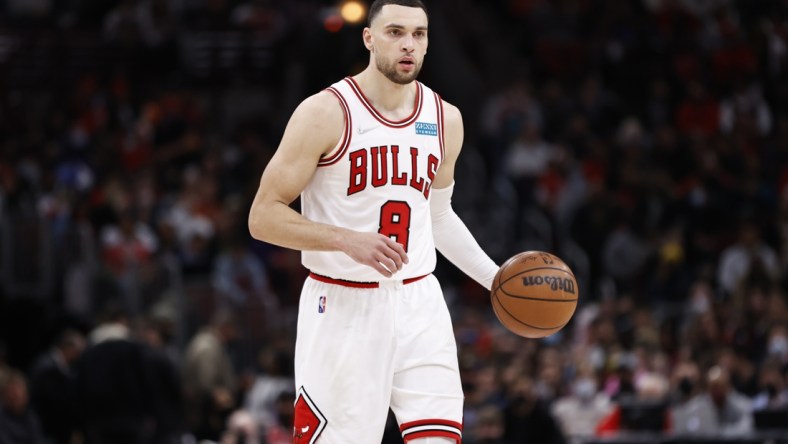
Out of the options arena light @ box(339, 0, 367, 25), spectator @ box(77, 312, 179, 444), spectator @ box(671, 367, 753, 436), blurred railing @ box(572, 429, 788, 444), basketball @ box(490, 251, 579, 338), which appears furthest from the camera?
arena light @ box(339, 0, 367, 25)

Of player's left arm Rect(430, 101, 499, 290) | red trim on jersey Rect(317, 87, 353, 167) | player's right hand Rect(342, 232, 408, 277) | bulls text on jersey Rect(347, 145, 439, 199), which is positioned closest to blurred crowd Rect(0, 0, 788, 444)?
player's left arm Rect(430, 101, 499, 290)

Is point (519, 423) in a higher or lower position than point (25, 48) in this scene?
lower

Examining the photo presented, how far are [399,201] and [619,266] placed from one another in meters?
13.0

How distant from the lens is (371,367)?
678 cm

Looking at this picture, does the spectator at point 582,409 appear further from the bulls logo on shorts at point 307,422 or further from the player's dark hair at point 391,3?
the player's dark hair at point 391,3

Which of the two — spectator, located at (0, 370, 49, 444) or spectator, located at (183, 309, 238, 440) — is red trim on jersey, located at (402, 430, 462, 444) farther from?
spectator, located at (183, 309, 238, 440)

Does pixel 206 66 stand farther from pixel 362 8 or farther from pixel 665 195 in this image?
pixel 665 195

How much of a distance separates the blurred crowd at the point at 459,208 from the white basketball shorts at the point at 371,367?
20.1 feet

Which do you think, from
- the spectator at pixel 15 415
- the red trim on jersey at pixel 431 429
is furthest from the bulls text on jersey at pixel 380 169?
the spectator at pixel 15 415

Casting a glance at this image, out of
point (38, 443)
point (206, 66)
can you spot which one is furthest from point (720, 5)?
point (38, 443)

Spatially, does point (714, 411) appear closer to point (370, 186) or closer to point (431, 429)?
point (431, 429)

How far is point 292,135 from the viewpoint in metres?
6.73

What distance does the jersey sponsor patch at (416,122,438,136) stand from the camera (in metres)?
7.04

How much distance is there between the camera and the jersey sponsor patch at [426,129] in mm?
7035
